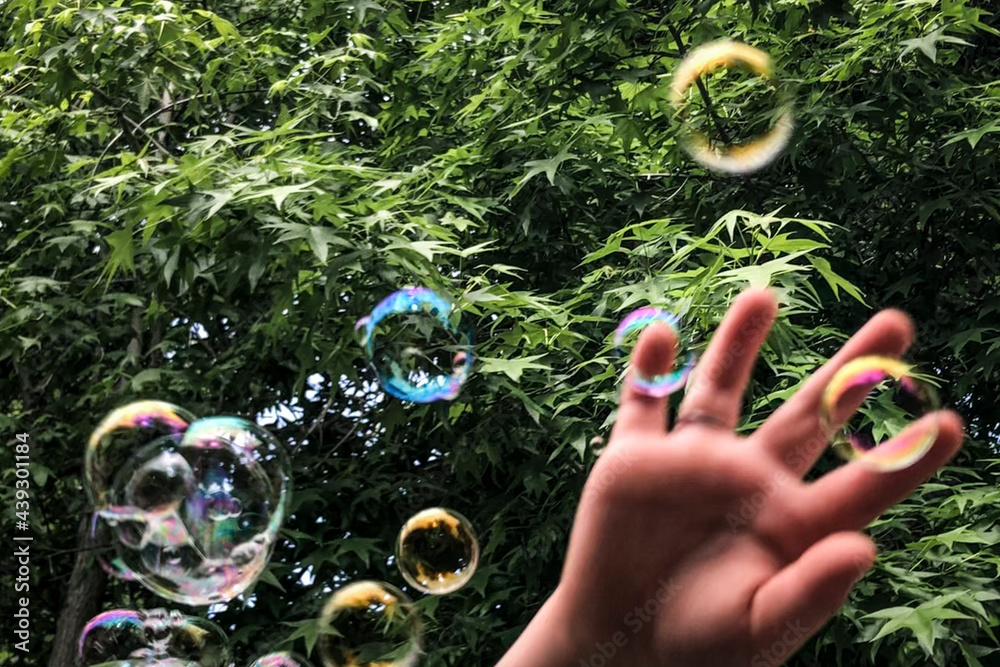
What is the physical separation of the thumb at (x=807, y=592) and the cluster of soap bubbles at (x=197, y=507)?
6.93ft

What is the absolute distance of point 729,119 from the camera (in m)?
3.98

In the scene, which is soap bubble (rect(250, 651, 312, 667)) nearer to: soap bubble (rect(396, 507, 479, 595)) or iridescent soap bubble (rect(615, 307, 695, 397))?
soap bubble (rect(396, 507, 479, 595))

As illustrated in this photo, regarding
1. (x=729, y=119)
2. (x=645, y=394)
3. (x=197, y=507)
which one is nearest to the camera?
(x=645, y=394)

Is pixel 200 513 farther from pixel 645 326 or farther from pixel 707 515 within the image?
pixel 707 515

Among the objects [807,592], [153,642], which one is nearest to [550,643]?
[807,592]

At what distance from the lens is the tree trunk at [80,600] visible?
15.2ft

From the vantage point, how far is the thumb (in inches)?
51.1

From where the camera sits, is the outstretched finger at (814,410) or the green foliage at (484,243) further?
the green foliage at (484,243)

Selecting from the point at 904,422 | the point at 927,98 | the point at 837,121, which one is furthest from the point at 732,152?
the point at 904,422

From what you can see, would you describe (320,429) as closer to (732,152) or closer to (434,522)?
(434,522)

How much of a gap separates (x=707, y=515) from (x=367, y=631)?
2109mm

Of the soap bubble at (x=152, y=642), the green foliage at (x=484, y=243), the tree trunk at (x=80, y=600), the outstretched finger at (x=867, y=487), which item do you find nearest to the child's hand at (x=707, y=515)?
the outstretched finger at (x=867, y=487)

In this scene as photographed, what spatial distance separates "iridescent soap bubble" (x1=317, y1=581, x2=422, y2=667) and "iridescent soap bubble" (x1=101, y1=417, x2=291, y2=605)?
33 centimetres

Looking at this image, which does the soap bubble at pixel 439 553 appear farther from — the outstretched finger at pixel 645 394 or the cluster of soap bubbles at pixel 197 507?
the outstretched finger at pixel 645 394
